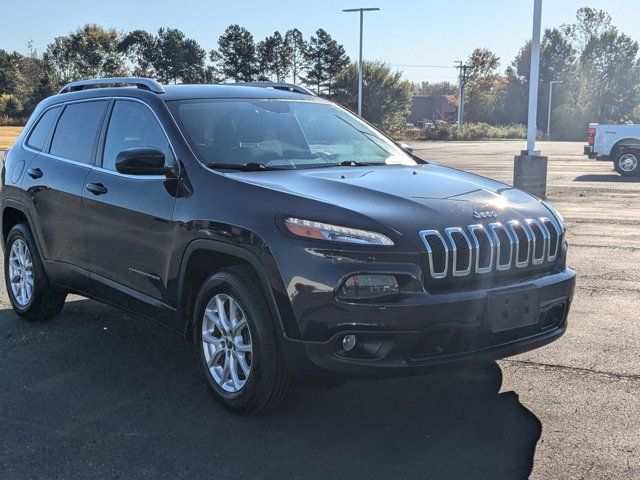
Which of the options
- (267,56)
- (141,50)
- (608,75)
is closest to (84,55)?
(141,50)

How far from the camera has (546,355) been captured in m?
4.84

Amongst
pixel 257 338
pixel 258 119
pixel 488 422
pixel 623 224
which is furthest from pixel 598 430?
pixel 623 224

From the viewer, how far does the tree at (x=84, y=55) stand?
66.3 m

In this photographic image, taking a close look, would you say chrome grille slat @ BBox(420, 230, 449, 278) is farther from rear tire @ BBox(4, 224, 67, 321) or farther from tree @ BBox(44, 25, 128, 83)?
tree @ BBox(44, 25, 128, 83)

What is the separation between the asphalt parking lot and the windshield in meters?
1.39

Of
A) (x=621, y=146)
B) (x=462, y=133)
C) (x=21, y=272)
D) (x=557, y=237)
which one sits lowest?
(x=462, y=133)

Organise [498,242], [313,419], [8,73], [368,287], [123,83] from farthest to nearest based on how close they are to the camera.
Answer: [8,73] < [123,83] < [313,419] < [498,242] < [368,287]

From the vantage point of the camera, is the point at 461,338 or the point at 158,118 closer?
the point at 461,338

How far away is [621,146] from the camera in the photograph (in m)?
20.3

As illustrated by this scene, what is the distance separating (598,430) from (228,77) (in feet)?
274

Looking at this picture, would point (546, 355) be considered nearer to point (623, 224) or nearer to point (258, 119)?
point (258, 119)

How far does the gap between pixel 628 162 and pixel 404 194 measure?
60.3 feet

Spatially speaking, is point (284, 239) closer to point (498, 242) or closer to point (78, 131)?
point (498, 242)

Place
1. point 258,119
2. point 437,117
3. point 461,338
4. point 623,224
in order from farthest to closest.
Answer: point 437,117
point 623,224
point 258,119
point 461,338
